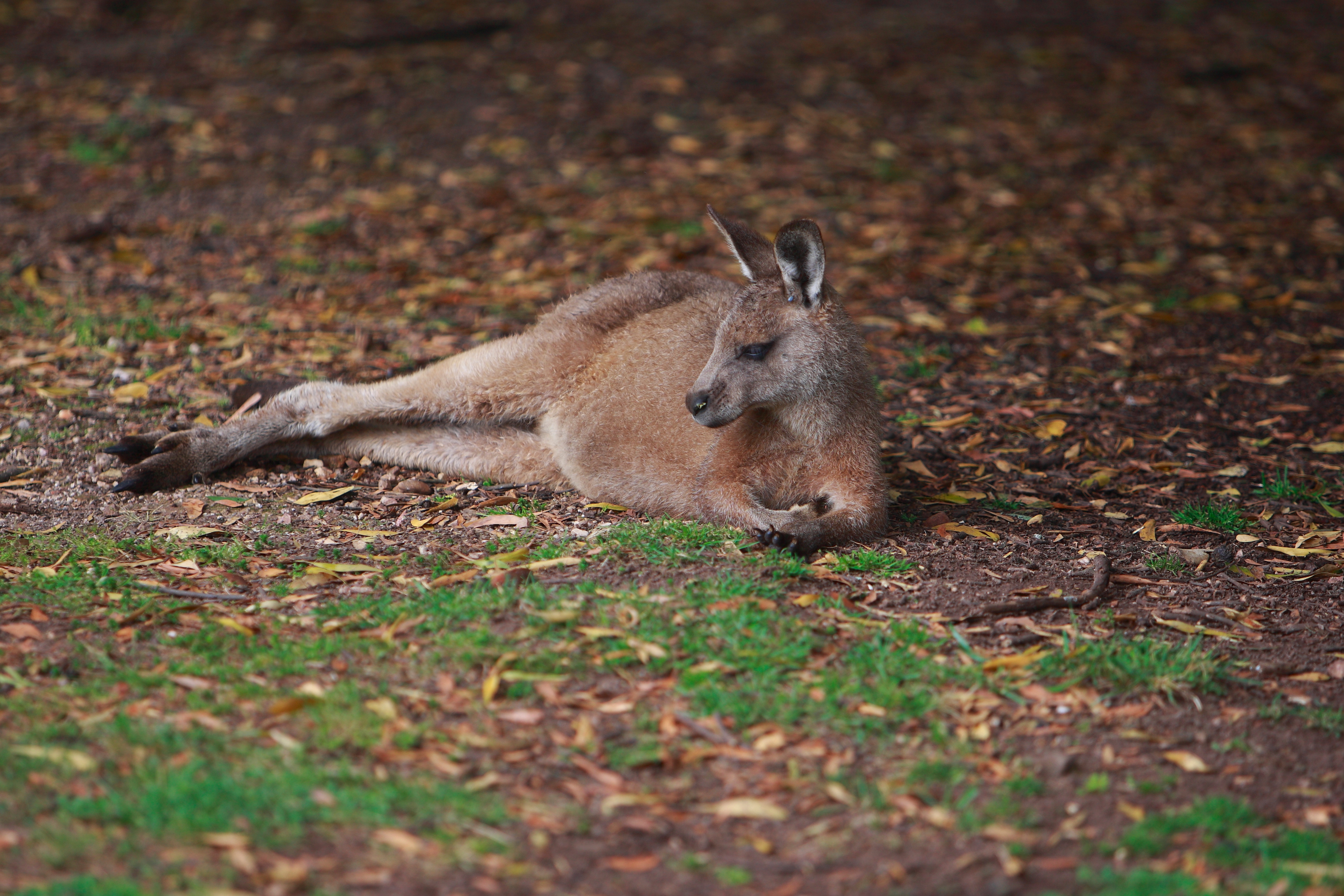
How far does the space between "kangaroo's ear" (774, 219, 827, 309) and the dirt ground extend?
1089 mm

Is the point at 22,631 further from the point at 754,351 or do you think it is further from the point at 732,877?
the point at 754,351

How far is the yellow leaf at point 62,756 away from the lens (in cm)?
333

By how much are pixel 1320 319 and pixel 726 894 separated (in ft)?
22.4

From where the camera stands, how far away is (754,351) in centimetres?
484

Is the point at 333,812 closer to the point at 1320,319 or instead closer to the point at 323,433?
the point at 323,433

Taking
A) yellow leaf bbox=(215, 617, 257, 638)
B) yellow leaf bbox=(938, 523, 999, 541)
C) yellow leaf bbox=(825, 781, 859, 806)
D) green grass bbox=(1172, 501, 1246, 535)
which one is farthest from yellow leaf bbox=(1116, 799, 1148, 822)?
yellow leaf bbox=(215, 617, 257, 638)

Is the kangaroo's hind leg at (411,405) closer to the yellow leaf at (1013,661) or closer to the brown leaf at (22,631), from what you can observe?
the brown leaf at (22,631)

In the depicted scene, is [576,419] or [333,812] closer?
[333,812]

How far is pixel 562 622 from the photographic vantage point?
4.12 meters

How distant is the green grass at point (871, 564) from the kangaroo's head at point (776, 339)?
66cm

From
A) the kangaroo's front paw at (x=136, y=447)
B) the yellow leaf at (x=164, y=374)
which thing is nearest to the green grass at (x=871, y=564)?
the kangaroo's front paw at (x=136, y=447)

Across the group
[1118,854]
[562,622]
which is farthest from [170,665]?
[1118,854]

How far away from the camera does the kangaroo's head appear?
4719 mm

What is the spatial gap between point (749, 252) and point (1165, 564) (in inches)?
84.6
